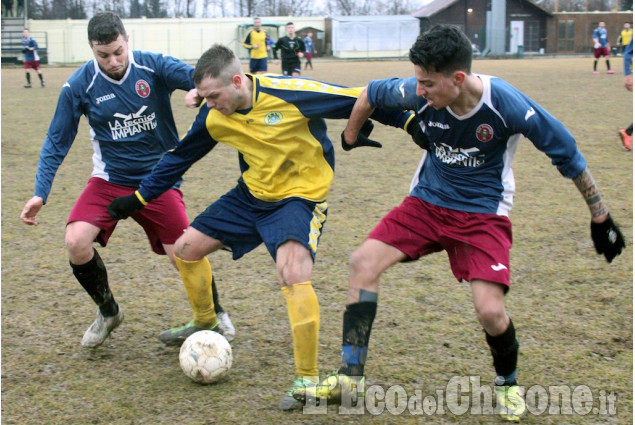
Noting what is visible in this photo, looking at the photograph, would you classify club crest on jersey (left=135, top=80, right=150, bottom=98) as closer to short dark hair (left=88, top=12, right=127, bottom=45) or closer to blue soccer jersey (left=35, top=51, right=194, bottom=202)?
blue soccer jersey (left=35, top=51, right=194, bottom=202)

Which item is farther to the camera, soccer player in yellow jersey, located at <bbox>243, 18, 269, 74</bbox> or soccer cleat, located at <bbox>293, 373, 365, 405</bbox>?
soccer player in yellow jersey, located at <bbox>243, 18, 269, 74</bbox>

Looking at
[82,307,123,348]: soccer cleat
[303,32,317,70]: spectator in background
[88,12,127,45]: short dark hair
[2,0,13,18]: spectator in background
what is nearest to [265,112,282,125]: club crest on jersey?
[88,12,127,45]: short dark hair

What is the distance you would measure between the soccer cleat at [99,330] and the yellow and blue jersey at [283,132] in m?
1.10

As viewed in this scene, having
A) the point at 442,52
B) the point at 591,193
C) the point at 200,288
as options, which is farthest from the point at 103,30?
the point at 591,193

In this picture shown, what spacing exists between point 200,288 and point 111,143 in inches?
39.9

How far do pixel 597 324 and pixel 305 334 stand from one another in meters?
1.86

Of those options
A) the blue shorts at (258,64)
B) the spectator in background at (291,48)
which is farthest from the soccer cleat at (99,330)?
the blue shorts at (258,64)

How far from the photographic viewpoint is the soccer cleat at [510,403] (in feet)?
10.5

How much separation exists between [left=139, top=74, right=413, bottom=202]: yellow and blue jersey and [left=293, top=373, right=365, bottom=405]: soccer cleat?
89 centimetres

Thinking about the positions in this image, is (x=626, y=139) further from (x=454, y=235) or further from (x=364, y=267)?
(x=364, y=267)

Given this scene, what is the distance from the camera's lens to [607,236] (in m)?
3.25

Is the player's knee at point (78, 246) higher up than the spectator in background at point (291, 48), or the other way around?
the spectator in background at point (291, 48)

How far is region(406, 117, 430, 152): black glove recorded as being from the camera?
A: 3.46m

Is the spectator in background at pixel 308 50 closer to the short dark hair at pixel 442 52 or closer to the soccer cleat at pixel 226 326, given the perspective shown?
the soccer cleat at pixel 226 326
